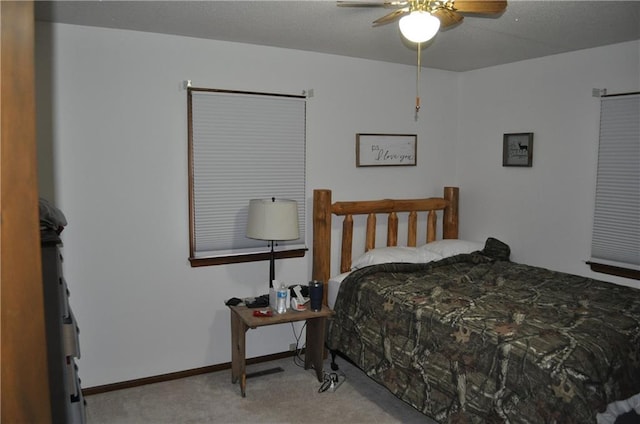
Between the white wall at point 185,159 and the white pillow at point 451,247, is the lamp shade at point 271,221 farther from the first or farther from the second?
the white pillow at point 451,247

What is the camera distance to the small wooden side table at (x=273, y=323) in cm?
335

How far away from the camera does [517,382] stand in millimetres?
2430

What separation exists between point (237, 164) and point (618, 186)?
2.66 m

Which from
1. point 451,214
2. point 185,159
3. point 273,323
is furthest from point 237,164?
point 451,214

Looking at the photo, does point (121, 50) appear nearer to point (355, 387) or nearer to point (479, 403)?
point (355, 387)

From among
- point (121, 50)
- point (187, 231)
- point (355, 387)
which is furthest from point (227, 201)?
point (355, 387)

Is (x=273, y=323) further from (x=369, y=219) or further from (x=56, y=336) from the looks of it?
(x=56, y=336)

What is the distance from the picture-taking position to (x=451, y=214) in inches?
183

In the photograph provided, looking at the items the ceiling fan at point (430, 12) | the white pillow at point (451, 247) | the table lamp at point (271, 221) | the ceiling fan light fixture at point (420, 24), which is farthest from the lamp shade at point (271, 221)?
the ceiling fan light fixture at point (420, 24)

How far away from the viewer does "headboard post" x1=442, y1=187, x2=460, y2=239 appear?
4.65 meters

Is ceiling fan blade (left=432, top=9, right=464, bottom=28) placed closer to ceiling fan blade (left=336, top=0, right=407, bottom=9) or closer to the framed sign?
ceiling fan blade (left=336, top=0, right=407, bottom=9)

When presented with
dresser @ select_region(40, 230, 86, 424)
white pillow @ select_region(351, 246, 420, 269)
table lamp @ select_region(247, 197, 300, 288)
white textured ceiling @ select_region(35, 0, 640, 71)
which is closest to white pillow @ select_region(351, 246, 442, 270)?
white pillow @ select_region(351, 246, 420, 269)

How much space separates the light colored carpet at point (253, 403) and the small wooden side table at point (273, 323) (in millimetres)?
113

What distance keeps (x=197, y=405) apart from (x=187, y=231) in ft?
3.78
